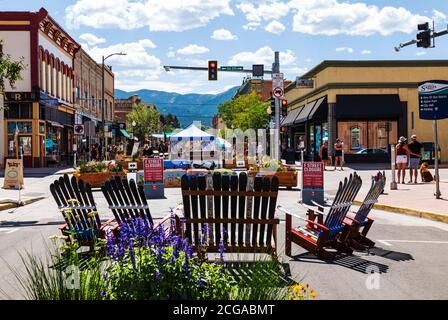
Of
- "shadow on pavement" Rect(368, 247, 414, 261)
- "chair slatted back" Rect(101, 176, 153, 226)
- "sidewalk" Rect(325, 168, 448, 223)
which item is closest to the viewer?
"chair slatted back" Rect(101, 176, 153, 226)

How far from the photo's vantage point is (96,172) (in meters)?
23.9

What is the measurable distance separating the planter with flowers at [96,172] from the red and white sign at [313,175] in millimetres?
9323

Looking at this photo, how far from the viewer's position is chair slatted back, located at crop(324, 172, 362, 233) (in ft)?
27.0

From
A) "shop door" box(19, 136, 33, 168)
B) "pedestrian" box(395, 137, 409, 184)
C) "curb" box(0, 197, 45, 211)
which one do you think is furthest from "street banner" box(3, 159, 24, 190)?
"shop door" box(19, 136, 33, 168)

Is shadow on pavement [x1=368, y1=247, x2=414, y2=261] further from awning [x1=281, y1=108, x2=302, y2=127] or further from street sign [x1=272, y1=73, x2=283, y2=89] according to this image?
awning [x1=281, y1=108, x2=302, y2=127]

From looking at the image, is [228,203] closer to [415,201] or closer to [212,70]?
[415,201]

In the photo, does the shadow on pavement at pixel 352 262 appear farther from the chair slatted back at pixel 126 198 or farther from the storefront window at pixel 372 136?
the storefront window at pixel 372 136

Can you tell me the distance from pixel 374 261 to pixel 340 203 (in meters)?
0.94

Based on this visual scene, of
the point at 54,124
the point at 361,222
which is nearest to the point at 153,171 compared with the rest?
the point at 361,222

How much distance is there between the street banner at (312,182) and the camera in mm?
16500

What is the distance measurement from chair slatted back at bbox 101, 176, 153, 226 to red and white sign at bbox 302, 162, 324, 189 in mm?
9032

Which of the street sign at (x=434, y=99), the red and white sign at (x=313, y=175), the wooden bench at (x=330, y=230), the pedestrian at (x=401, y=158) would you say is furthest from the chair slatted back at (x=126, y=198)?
the pedestrian at (x=401, y=158)
